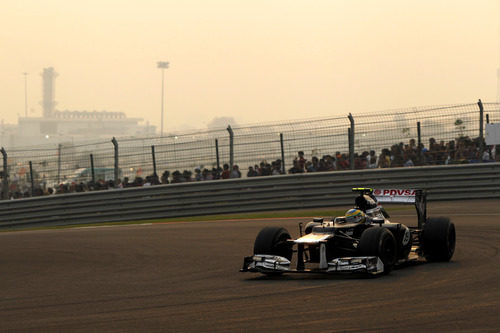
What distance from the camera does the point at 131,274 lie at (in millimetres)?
11000

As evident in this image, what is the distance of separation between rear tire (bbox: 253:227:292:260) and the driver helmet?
811 millimetres

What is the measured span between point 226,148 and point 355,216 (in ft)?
37.4

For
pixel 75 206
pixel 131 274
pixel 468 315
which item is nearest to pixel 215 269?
pixel 131 274

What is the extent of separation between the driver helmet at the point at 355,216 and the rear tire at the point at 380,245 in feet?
2.28

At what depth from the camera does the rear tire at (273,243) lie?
409 inches

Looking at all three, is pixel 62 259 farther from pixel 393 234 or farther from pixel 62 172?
pixel 62 172

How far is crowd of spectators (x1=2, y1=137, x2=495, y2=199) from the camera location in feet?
71.8

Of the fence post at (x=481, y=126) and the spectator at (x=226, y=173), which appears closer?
the fence post at (x=481, y=126)

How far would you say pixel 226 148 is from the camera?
21.9 meters

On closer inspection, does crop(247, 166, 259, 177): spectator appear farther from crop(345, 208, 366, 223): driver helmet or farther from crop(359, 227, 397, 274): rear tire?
crop(359, 227, 397, 274): rear tire

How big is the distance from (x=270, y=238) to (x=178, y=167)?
11.7 metres

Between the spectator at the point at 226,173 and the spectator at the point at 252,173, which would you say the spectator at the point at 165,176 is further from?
the spectator at the point at 252,173

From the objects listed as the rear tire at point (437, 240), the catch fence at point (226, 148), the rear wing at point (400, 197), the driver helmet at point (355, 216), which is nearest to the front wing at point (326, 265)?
the driver helmet at point (355, 216)

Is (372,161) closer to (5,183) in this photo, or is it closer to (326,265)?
(5,183)
